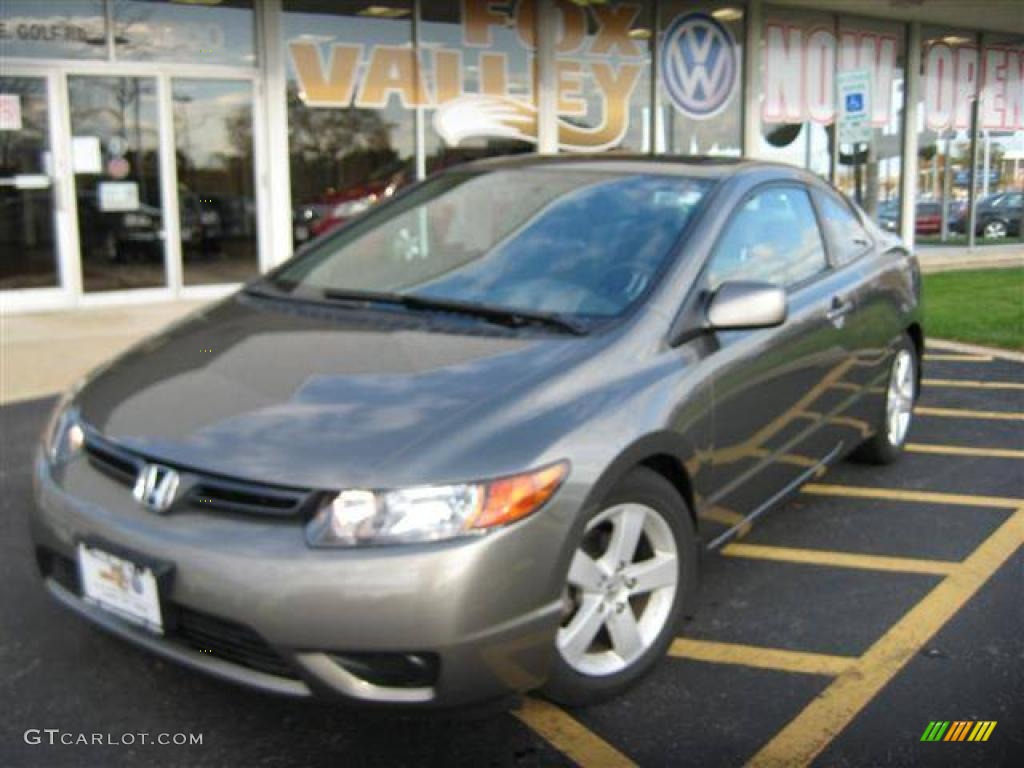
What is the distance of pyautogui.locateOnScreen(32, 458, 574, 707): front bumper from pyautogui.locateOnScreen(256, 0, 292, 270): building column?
906 centimetres

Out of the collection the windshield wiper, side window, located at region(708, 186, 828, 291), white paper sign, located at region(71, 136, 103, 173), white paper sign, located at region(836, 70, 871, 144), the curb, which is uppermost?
white paper sign, located at region(836, 70, 871, 144)

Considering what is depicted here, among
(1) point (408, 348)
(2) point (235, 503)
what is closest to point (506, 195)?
(1) point (408, 348)

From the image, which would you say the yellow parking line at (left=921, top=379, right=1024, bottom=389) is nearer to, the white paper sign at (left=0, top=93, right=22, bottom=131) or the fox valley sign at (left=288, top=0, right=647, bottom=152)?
the fox valley sign at (left=288, top=0, right=647, bottom=152)

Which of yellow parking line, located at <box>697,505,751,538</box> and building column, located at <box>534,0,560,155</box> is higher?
building column, located at <box>534,0,560,155</box>

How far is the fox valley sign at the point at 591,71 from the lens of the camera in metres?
11.7

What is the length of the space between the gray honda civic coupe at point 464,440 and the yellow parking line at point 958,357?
461 centimetres

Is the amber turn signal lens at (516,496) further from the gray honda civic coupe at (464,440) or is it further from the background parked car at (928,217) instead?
the background parked car at (928,217)

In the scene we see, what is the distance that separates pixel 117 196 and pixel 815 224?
317 inches

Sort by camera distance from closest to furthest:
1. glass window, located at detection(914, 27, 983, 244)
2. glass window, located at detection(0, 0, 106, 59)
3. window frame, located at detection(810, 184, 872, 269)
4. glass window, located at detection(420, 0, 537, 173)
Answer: window frame, located at detection(810, 184, 872, 269) → glass window, located at detection(0, 0, 106, 59) → glass window, located at detection(420, 0, 537, 173) → glass window, located at detection(914, 27, 983, 244)

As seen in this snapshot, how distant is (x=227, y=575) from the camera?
239 centimetres

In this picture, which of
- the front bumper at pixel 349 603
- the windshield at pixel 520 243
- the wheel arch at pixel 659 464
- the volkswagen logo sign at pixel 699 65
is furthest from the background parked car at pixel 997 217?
the front bumper at pixel 349 603

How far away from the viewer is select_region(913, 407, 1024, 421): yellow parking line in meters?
6.34

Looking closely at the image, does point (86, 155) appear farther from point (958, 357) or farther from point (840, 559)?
point (840, 559)

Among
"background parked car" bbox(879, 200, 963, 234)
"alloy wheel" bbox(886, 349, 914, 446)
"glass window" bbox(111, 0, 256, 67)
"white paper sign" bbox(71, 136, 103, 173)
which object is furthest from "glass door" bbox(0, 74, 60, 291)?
"background parked car" bbox(879, 200, 963, 234)
